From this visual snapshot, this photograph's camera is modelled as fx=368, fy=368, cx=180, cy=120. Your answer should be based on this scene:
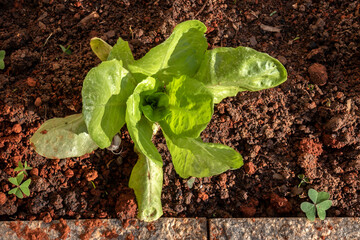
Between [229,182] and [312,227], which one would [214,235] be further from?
[312,227]

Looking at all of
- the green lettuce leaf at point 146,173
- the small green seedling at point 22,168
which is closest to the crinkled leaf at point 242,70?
the green lettuce leaf at point 146,173

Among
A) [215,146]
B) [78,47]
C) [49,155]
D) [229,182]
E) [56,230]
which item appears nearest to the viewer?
[215,146]

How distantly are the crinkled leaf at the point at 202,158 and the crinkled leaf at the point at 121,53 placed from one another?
1.51 feet

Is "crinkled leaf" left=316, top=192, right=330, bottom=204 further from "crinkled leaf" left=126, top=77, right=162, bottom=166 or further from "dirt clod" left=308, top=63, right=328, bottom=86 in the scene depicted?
"crinkled leaf" left=126, top=77, right=162, bottom=166

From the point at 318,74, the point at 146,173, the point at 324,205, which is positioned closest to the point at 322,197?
the point at 324,205

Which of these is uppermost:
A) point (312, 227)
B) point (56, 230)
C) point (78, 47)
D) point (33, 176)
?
point (78, 47)

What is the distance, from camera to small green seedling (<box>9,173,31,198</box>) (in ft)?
6.46

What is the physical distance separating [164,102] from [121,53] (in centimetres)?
33

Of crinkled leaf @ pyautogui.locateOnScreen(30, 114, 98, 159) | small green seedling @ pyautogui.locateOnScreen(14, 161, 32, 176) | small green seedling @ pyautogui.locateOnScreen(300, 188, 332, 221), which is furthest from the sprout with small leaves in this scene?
small green seedling @ pyautogui.locateOnScreen(300, 188, 332, 221)

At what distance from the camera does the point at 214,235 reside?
199 cm

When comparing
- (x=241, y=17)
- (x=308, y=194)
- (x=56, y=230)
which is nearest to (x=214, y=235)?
(x=308, y=194)

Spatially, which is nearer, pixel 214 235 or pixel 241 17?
pixel 214 235

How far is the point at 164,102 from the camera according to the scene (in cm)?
181

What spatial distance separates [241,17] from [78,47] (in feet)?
3.40
